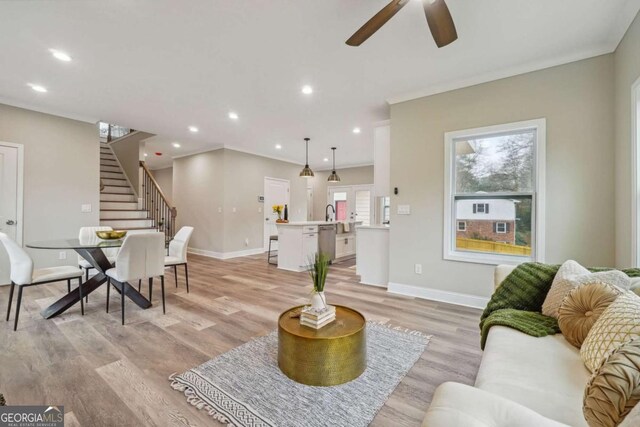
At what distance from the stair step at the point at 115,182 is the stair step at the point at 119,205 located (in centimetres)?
62

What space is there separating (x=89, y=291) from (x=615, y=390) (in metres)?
4.17

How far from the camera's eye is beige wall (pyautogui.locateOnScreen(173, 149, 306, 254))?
6.48 metres

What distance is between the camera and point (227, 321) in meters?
2.80

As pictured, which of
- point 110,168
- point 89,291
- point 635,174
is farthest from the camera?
point 110,168

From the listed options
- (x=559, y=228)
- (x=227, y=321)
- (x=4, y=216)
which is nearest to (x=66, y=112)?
(x=4, y=216)

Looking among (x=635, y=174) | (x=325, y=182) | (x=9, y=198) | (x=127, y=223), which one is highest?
(x=325, y=182)

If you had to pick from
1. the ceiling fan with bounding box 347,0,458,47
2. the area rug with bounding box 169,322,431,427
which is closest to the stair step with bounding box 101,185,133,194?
the area rug with bounding box 169,322,431,427

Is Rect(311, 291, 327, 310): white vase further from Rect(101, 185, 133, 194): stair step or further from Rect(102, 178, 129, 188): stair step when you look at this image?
Rect(102, 178, 129, 188): stair step

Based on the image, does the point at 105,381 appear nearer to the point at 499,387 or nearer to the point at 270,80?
the point at 499,387

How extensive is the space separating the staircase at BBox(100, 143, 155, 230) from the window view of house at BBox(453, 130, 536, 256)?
5.75 meters

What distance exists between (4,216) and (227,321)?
3.77 m

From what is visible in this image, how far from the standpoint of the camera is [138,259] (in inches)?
112

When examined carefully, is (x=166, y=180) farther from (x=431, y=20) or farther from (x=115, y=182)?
(x=431, y=20)

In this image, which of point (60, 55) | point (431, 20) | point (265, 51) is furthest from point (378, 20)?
point (60, 55)
